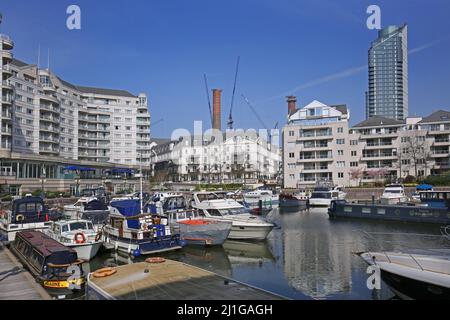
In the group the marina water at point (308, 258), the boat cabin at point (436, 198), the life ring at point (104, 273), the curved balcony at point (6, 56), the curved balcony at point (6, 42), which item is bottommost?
the marina water at point (308, 258)

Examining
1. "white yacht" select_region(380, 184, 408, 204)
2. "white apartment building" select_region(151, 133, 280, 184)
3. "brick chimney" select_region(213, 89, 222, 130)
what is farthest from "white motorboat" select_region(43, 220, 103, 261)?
"brick chimney" select_region(213, 89, 222, 130)


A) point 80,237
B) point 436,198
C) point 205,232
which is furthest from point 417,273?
point 436,198

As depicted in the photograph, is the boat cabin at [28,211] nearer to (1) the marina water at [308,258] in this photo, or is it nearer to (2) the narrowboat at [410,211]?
(1) the marina water at [308,258]

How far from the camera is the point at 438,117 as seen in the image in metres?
91.4

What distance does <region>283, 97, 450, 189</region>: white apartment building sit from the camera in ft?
294

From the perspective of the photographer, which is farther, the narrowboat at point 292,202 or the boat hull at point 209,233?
the narrowboat at point 292,202

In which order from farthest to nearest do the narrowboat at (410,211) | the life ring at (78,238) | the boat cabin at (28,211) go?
the narrowboat at (410,211)
the boat cabin at (28,211)
the life ring at (78,238)

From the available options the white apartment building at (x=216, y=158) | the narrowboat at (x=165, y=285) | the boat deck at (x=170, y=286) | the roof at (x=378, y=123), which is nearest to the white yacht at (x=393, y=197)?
the roof at (x=378, y=123)

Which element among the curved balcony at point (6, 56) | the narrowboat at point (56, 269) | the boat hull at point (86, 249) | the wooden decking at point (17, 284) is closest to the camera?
the wooden decking at point (17, 284)

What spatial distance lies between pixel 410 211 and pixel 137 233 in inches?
1319

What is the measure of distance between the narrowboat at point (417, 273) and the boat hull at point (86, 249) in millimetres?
17560

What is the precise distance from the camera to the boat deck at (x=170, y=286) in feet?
36.7

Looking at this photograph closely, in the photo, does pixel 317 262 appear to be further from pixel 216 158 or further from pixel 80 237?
pixel 216 158
